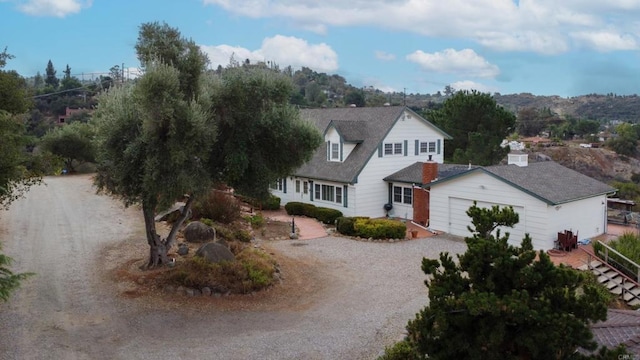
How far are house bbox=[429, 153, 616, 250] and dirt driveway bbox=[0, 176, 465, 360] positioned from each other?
8.17 feet

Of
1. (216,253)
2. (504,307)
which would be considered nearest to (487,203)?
(216,253)

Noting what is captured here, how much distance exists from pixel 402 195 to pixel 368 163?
260 cm

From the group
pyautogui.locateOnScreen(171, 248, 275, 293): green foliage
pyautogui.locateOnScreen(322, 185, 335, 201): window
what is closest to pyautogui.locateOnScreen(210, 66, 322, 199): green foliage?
pyautogui.locateOnScreen(171, 248, 275, 293): green foliage

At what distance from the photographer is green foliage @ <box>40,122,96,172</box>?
42.7m

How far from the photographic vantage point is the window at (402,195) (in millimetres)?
29219

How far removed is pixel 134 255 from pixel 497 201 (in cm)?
1493

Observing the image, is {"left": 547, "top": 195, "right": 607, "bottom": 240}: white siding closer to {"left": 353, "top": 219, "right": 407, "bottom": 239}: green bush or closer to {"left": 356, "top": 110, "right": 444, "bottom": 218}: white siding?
{"left": 353, "top": 219, "right": 407, "bottom": 239}: green bush

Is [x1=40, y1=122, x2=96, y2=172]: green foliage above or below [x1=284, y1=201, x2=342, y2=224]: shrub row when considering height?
above

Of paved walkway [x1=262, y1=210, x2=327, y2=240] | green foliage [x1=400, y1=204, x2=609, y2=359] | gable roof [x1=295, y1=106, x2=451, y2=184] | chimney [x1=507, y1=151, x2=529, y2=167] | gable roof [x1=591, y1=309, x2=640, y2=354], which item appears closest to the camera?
green foliage [x1=400, y1=204, x2=609, y2=359]

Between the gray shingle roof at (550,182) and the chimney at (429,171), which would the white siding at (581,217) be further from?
the chimney at (429,171)

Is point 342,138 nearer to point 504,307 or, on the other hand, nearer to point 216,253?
point 216,253

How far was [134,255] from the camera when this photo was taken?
1992cm

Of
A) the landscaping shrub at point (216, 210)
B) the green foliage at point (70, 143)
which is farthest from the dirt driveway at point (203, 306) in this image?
the green foliage at point (70, 143)

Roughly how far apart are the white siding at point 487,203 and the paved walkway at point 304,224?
→ 18.1ft
